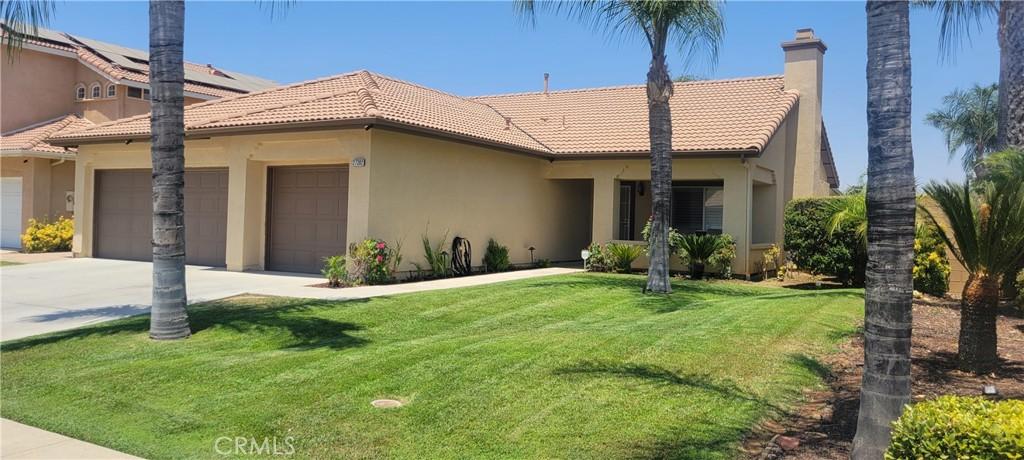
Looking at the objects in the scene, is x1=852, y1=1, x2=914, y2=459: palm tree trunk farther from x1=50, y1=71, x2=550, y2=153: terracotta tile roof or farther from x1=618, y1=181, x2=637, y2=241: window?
x1=618, y1=181, x2=637, y2=241: window

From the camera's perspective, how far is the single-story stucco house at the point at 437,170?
1584 cm

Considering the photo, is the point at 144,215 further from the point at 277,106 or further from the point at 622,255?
the point at 622,255

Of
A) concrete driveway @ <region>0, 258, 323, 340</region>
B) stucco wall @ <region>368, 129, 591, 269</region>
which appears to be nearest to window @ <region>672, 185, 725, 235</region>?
stucco wall @ <region>368, 129, 591, 269</region>

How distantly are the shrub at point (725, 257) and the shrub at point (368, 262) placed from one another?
25.8 feet

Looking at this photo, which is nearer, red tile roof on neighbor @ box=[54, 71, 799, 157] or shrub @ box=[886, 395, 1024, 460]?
shrub @ box=[886, 395, 1024, 460]

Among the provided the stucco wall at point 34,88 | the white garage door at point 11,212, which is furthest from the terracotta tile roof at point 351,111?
the stucco wall at point 34,88

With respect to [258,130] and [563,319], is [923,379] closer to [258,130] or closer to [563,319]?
[563,319]

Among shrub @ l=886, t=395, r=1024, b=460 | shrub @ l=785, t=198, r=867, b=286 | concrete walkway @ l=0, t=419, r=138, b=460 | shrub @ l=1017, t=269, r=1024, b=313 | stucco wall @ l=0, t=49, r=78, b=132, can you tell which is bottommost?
concrete walkway @ l=0, t=419, r=138, b=460

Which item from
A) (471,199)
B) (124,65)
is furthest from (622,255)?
(124,65)

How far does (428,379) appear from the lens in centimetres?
708

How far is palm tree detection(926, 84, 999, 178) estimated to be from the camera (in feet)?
124

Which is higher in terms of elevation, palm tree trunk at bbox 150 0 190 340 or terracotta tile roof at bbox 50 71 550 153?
terracotta tile roof at bbox 50 71 550 153

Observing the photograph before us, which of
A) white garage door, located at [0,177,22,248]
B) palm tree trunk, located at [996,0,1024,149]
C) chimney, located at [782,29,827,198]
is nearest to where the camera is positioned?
palm tree trunk, located at [996,0,1024,149]

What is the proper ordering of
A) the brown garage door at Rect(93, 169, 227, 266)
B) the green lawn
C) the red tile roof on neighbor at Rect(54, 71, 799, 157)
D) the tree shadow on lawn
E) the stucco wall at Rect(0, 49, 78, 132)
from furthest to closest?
the stucco wall at Rect(0, 49, 78, 132), the brown garage door at Rect(93, 169, 227, 266), the red tile roof on neighbor at Rect(54, 71, 799, 157), the tree shadow on lawn, the green lawn
